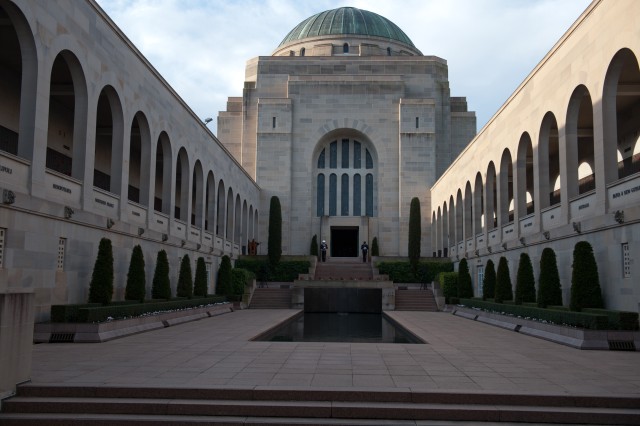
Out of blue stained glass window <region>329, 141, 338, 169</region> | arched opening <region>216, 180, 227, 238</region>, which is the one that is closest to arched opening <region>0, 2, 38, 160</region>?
arched opening <region>216, 180, 227, 238</region>

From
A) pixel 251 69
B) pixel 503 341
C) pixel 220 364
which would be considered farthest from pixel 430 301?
pixel 251 69

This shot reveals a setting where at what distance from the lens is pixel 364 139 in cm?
4784

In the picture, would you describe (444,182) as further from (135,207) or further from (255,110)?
(135,207)

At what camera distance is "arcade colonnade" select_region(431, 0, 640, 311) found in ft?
50.8

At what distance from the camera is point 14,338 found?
859cm

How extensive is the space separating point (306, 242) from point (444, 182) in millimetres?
11559

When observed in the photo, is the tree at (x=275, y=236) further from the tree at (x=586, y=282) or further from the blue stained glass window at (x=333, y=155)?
the tree at (x=586, y=282)

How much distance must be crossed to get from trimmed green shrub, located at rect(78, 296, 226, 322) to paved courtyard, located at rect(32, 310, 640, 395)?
2.57 ft

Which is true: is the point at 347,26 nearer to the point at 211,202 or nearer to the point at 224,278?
the point at 211,202

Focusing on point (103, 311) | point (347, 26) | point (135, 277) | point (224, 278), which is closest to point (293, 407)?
point (103, 311)

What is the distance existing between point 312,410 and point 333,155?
40784 millimetres

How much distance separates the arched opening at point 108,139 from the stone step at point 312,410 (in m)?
12.3

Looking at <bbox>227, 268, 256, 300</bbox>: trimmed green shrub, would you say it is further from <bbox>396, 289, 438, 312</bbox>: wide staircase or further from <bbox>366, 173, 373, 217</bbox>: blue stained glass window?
<bbox>366, 173, 373, 217</bbox>: blue stained glass window

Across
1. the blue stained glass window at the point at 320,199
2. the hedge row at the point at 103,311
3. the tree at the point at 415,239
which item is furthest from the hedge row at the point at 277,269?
the hedge row at the point at 103,311
